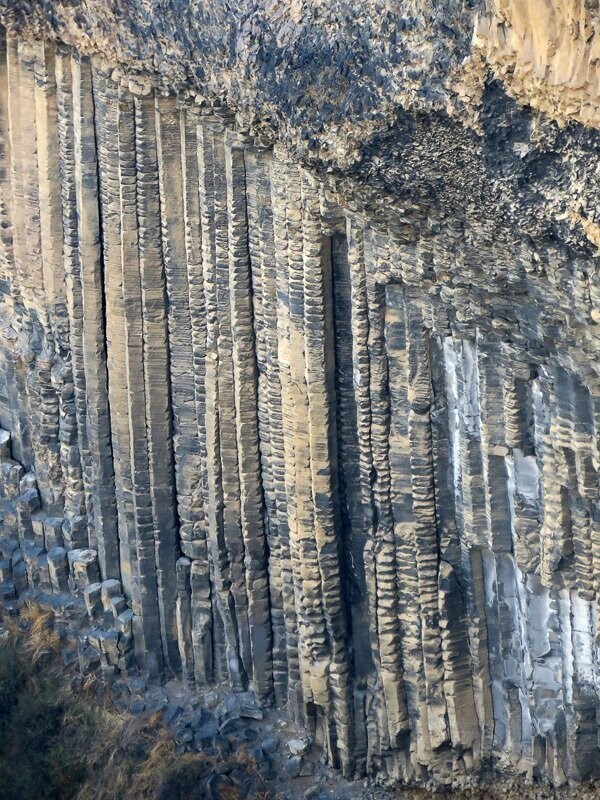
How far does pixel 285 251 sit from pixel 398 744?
3.40 m

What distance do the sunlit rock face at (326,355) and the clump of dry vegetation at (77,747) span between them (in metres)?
0.48

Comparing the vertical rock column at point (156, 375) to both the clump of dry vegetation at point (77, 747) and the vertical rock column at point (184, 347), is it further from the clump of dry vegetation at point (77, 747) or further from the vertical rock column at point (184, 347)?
the clump of dry vegetation at point (77, 747)

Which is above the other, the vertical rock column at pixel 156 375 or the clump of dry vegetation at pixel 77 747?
the vertical rock column at pixel 156 375

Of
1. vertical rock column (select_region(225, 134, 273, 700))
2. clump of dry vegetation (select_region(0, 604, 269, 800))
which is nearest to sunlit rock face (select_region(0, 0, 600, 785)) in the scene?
vertical rock column (select_region(225, 134, 273, 700))

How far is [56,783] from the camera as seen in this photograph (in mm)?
10656

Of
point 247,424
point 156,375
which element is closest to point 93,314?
point 156,375

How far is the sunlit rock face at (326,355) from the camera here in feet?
26.1

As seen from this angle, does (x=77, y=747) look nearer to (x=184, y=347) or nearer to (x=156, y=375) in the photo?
(x=156, y=375)

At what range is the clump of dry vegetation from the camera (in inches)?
411

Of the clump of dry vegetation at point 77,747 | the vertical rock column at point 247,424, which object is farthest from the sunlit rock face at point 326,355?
the clump of dry vegetation at point 77,747

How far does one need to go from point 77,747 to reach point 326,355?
3.60 m

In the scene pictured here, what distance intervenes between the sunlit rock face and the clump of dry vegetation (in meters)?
0.48

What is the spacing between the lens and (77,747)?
11008mm

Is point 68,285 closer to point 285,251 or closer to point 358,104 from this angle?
point 285,251
